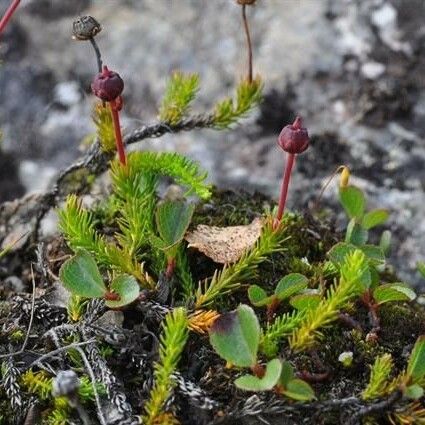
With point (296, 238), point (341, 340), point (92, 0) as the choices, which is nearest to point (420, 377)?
point (341, 340)

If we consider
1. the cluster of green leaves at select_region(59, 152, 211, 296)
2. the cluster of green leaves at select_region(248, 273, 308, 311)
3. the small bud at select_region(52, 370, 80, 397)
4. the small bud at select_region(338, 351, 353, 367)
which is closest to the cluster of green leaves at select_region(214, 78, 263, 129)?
the cluster of green leaves at select_region(59, 152, 211, 296)

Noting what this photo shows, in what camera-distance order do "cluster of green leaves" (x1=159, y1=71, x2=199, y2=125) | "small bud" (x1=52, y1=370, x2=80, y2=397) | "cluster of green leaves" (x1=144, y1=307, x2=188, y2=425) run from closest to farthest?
"small bud" (x1=52, y1=370, x2=80, y2=397)
"cluster of green leaves" (x1=144, y1=307, x2=188, y2=425)
"cluster of green leaves" (x1=159, y1=71, x2=199, y2=125)

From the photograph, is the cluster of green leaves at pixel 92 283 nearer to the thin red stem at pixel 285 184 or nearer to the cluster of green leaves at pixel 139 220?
the cluster of green leaves at pixel 139 220

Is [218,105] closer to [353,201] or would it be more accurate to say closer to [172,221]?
[353,201]

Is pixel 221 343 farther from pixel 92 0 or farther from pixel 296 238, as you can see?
pixel 92 0

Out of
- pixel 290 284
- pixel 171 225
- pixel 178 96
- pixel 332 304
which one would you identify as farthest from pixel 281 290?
pixel 178 96

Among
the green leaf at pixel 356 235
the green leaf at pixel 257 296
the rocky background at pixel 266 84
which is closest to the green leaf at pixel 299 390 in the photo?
the green leaf at pixel 257 296

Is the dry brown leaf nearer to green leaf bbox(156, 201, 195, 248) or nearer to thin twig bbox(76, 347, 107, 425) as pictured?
green leaf bbox(156, 201, 195, 248)
